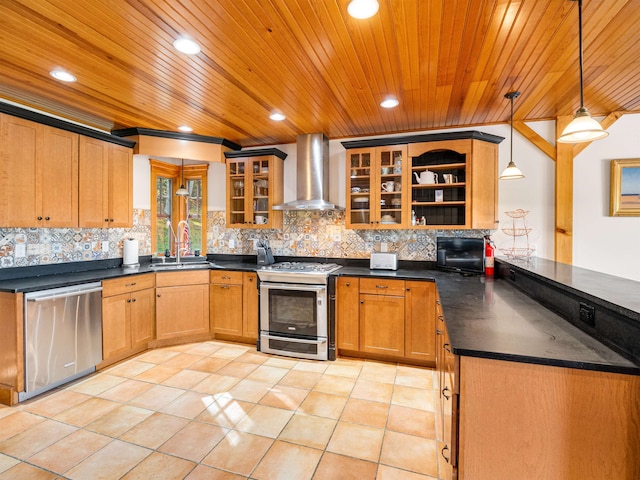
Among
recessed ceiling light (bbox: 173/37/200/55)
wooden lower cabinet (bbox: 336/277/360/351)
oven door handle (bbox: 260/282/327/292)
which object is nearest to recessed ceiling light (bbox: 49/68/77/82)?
recessed ceiling light (bbox: 173/37/200/55)

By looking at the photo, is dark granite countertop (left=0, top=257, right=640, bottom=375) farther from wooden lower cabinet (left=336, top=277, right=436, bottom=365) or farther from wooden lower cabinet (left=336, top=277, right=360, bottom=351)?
wooden lower cabinet (left=336, top=277, right=360, bottom=351)

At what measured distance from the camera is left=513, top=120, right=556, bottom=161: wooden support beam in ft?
10.9

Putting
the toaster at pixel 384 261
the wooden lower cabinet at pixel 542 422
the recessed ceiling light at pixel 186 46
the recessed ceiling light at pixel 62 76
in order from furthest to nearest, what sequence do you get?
the toaster at pixel 384 261, the recessed ceiling light at pixel 62 76, the recessed ceiling light at pixel 186 46, the wooden lower cabinet at pixel 542 422

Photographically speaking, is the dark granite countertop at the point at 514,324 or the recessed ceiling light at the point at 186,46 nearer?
the dark granite countertop at the point at 514,324

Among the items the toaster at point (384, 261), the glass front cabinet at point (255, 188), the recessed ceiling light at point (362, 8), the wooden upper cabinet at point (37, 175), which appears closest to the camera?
the recessed ceiling light at point (362, 8)

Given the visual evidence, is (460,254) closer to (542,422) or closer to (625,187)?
(625,187)

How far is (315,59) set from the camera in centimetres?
223

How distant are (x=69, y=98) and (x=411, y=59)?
2.97 meters

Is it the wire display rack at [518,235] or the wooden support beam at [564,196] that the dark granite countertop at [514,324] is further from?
the wooden support beam at [564,196]

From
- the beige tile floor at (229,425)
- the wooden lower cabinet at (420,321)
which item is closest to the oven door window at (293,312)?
the beige tile floor at (229,425)

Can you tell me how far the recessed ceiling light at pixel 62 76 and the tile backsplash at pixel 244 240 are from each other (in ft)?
4.75

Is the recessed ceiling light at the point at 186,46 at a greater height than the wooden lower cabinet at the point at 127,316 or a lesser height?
greater

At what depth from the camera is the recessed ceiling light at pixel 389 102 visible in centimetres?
290

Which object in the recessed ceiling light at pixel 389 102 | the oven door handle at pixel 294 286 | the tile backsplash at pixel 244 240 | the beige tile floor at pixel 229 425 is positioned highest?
the recessed ceiling light at pixel 389 102
